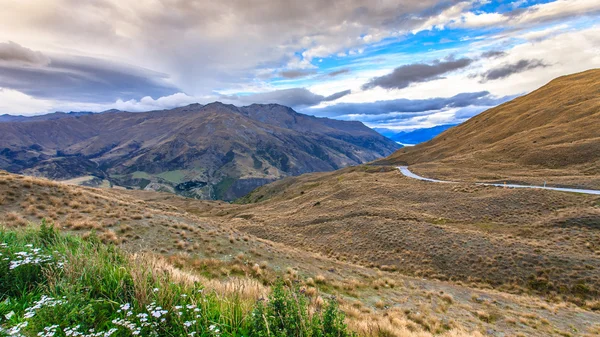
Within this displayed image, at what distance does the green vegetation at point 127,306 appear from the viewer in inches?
166

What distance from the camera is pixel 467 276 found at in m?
21.0

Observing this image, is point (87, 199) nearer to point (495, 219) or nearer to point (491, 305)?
point (491, 305)

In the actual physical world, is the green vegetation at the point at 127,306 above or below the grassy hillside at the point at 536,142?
below

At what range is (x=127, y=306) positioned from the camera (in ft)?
14.5

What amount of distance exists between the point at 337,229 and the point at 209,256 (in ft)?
77.4

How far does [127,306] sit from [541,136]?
341 ft

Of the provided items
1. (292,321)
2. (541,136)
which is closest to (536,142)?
(541,136)

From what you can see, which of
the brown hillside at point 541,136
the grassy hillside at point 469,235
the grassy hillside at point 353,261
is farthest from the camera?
the brown hillside at point 541,136

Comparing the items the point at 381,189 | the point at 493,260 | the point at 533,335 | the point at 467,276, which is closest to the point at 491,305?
the point at 533,335

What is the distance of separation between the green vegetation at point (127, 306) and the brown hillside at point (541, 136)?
69.7 meters

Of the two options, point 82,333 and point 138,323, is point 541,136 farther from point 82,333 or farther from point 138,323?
point 82,333

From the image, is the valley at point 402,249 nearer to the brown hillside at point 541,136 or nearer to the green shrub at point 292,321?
the green shrub at point 292,321

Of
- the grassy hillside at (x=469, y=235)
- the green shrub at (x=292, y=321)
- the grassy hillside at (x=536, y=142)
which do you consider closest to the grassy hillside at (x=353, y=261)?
the grassy hillside at (x=469, y=235)

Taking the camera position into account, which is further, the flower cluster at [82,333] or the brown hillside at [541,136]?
the brown hillside at [541,136]
